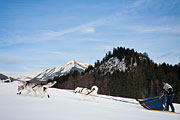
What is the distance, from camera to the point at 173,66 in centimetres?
8962

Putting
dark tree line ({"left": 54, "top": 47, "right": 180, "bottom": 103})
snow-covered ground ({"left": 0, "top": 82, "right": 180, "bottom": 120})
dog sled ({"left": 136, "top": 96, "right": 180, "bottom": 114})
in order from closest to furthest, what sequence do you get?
snow-covered ground ({"left": 0, "top": 82, "right": 180, "bottom": 120}), dog sled ({"left": 136, "top": 96, "right": 180, "bottom": 114}), dark tree line ({"left": 54, "top": 47, "right": 180, "bottom": 103})

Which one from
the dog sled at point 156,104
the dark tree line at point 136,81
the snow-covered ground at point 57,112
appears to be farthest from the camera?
the dark tree line at point 136,81

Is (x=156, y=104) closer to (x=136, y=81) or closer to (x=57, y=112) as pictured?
(x=57, y=112)

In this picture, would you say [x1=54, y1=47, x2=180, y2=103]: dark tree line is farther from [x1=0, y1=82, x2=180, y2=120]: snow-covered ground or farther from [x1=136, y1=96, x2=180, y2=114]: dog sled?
Answer: [x1=0, y1=82, x2=180, y2=120]: snow-covered ground

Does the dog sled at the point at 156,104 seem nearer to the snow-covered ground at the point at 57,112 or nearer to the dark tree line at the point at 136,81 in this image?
the snow-covered ground at the point at 57,112

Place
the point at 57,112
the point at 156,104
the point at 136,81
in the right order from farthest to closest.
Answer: the point at 136,81
the point at 156,104
the point at 57,112

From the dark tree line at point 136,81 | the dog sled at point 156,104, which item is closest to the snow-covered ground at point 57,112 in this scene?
the dog sled at point 156,104

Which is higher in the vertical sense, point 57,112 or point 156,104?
point 57,112

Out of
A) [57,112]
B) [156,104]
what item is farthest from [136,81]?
[57,112]

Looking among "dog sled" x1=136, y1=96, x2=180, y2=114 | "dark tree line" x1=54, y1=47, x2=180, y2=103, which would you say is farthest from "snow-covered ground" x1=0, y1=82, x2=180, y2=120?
"dark tree line" x1=54, y1=47, x2=180, y2=103

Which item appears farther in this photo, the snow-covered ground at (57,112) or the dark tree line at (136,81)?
the dark tree line at (136,81)

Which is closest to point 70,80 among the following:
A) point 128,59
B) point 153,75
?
point 153,75

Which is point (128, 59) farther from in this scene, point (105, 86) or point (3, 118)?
point (3, 118)

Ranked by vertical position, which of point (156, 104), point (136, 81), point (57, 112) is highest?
point (136, 81)
